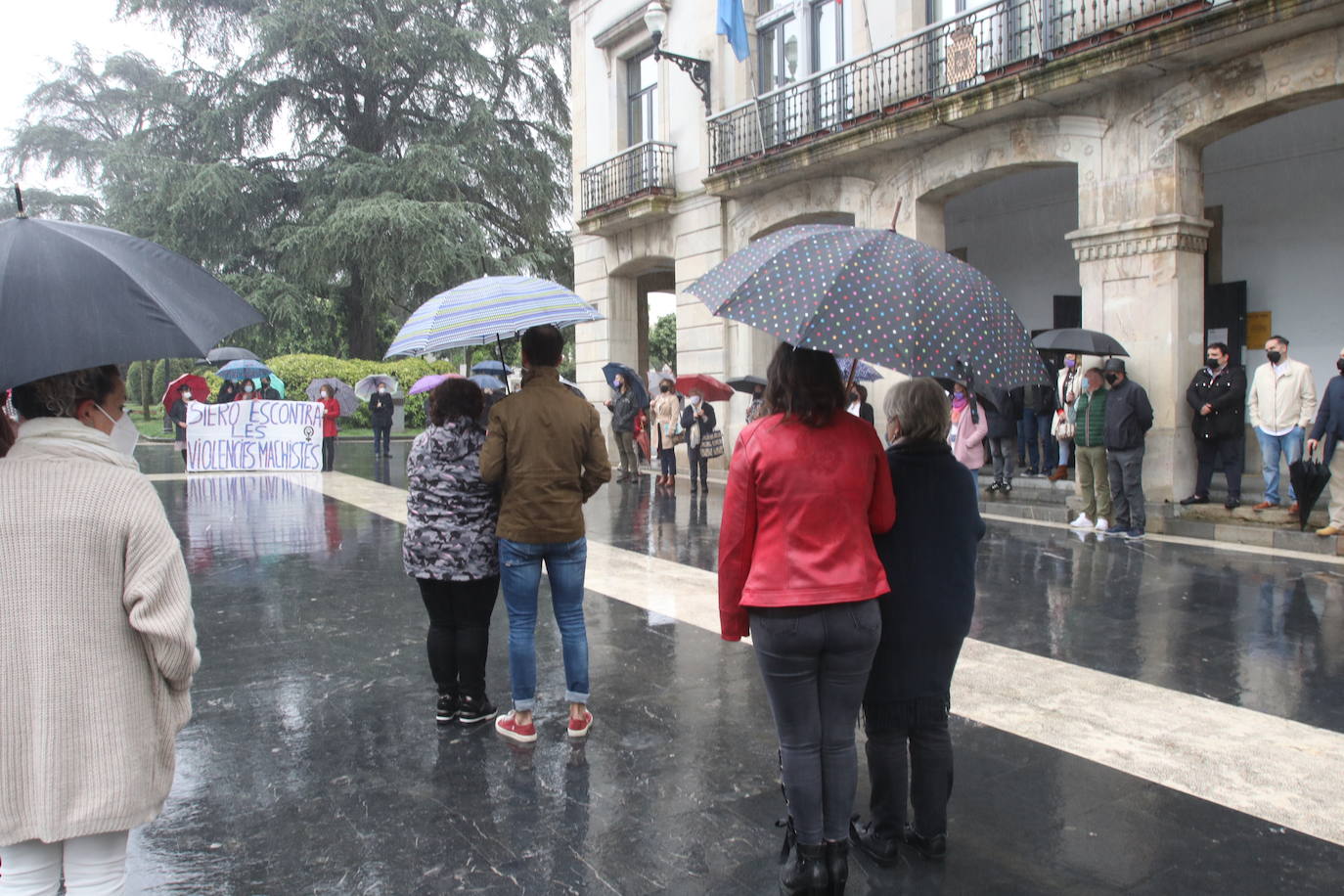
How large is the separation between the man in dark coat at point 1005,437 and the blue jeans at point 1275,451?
2868mm

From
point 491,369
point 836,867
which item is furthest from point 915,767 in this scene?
point 491,369

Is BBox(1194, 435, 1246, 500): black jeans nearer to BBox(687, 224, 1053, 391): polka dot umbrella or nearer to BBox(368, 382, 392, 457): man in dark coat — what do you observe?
BBox(687, 224, 1053, 391): polka dot umbrella

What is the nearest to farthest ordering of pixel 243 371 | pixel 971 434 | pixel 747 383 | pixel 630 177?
pixel 971 434 → pixel 747 383 → pixel 630 177 → pixel 243 371

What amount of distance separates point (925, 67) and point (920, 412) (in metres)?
11.8

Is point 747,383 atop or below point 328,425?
atop

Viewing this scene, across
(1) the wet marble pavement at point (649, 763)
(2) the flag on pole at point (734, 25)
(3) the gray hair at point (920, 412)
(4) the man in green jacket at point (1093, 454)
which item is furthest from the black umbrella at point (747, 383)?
(3) the gray hair at point (920, 412)

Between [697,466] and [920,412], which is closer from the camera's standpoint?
[920,412]

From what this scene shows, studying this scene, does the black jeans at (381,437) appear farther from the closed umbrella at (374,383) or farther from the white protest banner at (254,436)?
the white protest banner at (254,436)

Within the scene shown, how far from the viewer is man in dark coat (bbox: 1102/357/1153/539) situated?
397 inches

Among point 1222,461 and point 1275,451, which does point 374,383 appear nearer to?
point 1222,461

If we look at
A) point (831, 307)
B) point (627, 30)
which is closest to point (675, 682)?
point (831, 307)

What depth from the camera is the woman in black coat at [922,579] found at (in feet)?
10.5

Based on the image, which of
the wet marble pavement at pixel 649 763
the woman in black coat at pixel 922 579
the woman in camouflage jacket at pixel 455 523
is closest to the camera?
the woman in black coat at pixel 922 579

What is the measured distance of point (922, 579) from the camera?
320cm
